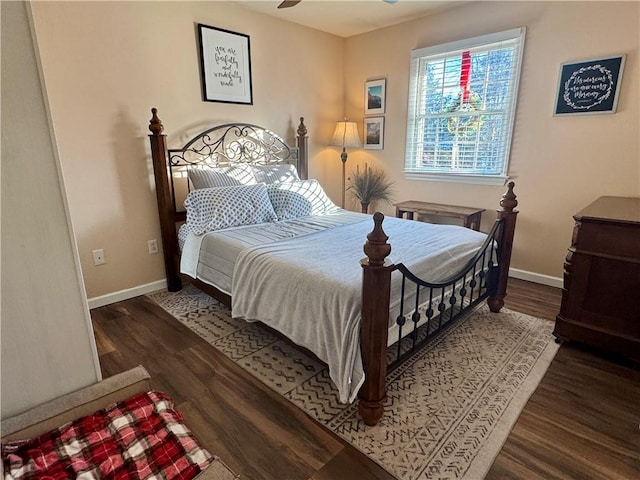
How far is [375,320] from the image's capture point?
1517 mm

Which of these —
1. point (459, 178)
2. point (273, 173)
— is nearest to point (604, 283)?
point (459, 178)

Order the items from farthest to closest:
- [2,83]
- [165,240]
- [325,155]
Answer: [325,155] → [165,240] → [2,83]

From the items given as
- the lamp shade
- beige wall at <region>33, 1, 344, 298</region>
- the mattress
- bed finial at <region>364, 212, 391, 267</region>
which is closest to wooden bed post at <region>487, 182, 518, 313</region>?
the mattress

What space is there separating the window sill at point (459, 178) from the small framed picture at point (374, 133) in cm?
50

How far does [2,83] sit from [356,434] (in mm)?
1745

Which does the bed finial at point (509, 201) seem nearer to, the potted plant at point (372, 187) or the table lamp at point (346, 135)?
the potted plant at point (372, 187)

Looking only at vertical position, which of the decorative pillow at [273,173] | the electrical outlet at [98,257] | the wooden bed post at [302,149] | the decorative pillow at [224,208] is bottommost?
the electrical outlet at [98,257]

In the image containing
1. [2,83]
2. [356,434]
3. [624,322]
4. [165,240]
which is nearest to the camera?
[2,83]

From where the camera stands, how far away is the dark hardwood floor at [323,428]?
4.74 ft

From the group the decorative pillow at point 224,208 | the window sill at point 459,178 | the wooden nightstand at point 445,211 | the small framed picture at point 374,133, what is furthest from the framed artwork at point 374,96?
the decorative pillow at point 224,208

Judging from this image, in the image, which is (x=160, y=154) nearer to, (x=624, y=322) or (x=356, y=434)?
(x=356, y=434)

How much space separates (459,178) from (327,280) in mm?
2518

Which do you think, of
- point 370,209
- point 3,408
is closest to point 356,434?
point 3,408

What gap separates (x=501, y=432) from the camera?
5.30ft
